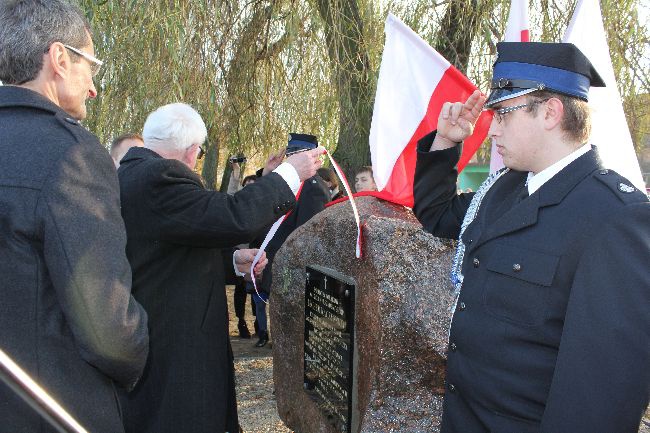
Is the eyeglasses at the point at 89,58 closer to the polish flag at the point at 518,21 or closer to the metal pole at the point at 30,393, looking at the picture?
the metal pole at the point at 30,393

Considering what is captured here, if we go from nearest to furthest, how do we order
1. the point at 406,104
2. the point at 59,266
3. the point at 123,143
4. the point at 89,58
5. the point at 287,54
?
the point at 59,266, the point at 89,58, the point at 406,104, the point at 123,143, the point at 287,54

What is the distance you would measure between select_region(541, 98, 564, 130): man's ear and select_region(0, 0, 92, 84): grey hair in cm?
122

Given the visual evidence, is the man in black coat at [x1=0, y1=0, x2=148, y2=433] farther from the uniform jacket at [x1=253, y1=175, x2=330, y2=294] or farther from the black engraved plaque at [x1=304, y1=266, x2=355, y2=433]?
the uniform jacket at [x1=253, y1=175, x2=330, y2=294]

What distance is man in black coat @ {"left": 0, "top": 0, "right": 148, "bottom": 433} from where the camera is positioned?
138cm

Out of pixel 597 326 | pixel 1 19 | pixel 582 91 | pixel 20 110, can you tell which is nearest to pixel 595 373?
pixel 597 326

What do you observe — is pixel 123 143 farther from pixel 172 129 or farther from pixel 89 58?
pixel 89 58

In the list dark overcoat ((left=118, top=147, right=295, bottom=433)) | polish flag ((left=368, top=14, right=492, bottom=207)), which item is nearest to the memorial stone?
polish flag ((left=368, top=14, right=492, bottom=207))

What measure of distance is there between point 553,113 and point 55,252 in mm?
1242

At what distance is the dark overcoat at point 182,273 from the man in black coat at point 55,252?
718mm

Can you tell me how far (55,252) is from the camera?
1376 mm

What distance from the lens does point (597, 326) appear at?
1.35m

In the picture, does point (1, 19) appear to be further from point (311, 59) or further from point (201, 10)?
point (311, 59)

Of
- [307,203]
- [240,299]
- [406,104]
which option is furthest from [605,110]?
[240,299]

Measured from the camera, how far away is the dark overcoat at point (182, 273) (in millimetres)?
2248
